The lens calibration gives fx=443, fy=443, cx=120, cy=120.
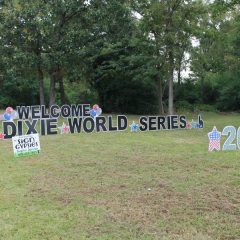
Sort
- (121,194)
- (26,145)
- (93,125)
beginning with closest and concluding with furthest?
(121,194) → (26,145) → (93,125)

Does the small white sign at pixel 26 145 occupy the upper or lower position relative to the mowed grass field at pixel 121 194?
upper

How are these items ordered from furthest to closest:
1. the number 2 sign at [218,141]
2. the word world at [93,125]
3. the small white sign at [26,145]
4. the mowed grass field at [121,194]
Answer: the word world at [93,125] → the number 2 sign at [218,141] → the small white sign at [26,145] → the mowed grass field at [121,194]

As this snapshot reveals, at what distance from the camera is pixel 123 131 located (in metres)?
15.2

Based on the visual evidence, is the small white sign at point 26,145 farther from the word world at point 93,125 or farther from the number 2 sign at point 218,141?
the number 2 sign at point 218,141

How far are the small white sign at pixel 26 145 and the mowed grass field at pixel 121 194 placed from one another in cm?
17

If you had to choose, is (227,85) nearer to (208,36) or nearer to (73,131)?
(208,36)

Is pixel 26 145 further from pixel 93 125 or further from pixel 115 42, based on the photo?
pixel 115 42

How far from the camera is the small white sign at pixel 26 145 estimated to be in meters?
9.13

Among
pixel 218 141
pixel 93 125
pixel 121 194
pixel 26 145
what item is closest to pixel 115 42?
pixel 93 125

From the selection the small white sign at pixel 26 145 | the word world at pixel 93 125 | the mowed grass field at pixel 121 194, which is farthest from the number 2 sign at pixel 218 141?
the word world at pixel 93 125

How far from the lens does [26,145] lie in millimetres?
9352

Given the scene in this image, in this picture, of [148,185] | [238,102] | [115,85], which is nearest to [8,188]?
[148,185]

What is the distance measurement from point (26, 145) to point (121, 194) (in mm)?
3605

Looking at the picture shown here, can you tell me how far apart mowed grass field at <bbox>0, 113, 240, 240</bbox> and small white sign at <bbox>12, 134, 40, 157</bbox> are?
0.17 metres
